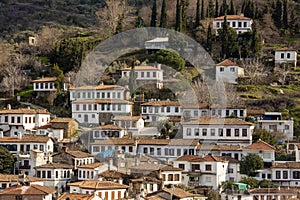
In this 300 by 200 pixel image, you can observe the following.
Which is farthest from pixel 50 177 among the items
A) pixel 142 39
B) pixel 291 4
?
pixel 291 4

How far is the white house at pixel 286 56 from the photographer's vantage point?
7500cm

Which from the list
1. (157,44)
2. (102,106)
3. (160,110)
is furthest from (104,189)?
(157,44)

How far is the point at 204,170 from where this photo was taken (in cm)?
5416

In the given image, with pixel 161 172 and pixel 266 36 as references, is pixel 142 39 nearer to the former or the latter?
pixel 266 36

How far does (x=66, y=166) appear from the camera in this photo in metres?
54.9

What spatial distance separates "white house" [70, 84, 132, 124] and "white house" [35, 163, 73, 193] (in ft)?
36.4

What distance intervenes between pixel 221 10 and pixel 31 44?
19268mm

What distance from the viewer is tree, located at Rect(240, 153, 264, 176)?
54938mm

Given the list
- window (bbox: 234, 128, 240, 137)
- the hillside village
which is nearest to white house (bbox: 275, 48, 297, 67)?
the hillside village

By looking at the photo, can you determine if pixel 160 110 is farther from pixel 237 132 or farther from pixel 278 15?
pixel 278 15

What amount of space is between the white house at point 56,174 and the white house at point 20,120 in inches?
343

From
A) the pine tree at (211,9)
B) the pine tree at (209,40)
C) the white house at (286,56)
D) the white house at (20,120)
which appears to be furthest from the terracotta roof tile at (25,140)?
the pine tree at (211,9)

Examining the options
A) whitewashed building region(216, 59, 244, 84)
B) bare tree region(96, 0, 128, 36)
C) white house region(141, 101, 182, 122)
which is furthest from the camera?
bare tree region(96, 0, 128, 36)

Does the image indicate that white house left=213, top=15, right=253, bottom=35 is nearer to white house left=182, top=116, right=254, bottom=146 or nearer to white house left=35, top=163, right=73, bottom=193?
white house left=182, top=116, right=254, bottom=146
